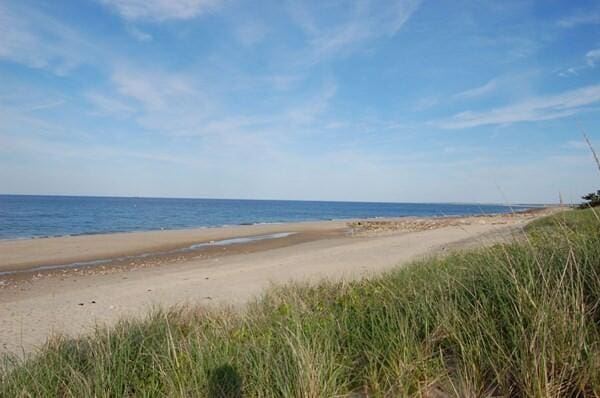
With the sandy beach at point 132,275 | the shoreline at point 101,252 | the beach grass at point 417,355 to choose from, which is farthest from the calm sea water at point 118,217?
the shoreline at point 101,252

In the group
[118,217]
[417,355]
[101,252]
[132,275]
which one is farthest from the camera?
[118,217]

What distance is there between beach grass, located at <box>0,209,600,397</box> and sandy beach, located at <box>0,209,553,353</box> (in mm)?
1739

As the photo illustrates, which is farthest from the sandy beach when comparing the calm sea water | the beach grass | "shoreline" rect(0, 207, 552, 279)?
the calm sea water

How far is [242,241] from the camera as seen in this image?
29156 millimetres

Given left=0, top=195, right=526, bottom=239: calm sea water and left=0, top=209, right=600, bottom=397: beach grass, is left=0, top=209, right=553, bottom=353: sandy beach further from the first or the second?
left=0, top=195, right=526, bottom=239: calm sea water

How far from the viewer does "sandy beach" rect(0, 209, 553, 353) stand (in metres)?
9.09

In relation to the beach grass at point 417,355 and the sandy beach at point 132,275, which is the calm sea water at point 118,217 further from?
the sandy beach at point 132,275

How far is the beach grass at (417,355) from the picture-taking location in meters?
2.55

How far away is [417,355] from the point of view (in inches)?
117

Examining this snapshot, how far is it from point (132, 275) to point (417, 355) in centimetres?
1484

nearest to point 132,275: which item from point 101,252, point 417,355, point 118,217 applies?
point 101,252

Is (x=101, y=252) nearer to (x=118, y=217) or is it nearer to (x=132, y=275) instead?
(x=132, y=275)

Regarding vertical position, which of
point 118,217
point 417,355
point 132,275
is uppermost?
point 417,355

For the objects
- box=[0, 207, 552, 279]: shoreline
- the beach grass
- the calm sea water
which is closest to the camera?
the beach grass
